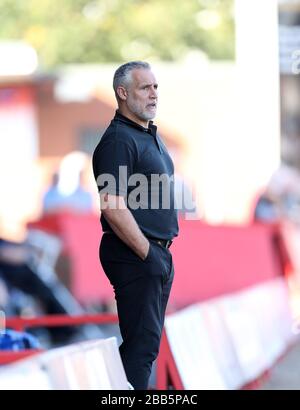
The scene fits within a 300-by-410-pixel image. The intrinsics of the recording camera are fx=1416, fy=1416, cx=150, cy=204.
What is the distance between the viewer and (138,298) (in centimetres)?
633

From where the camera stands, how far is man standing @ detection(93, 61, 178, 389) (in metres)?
6.27

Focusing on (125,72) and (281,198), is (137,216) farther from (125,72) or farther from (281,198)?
(281,198)

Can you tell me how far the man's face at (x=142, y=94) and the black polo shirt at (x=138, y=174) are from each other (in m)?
0.06

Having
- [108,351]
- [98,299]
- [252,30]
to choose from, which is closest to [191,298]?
[98,299]

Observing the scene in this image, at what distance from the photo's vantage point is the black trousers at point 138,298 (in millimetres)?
6328

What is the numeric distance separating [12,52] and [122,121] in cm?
2011

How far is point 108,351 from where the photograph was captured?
17.8ft

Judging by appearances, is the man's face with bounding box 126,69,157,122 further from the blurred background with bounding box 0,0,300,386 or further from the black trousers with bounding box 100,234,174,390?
the blurred background with bounding box 0,0,300,386

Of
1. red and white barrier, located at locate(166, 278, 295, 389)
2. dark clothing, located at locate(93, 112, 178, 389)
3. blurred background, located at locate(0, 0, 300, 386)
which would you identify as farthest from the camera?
blurred background, located at locate(0, 0, 300, 386)

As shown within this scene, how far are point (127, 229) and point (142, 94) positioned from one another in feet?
2.11

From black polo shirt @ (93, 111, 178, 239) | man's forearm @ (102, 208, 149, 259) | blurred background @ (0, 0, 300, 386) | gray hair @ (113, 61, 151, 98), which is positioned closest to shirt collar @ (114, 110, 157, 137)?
black polo shirt @ (93, 111, 178, 239)

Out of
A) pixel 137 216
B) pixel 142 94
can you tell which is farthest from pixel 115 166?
pixel 142 94

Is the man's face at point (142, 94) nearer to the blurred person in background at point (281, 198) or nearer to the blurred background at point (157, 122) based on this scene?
the blurred background at point (157, 122)

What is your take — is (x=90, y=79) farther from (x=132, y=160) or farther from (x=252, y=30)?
(x=132, y=160)
